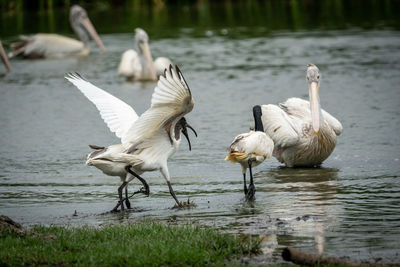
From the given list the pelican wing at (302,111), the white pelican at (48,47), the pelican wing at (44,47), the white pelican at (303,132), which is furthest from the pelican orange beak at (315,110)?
the pelican wing at (44,47)

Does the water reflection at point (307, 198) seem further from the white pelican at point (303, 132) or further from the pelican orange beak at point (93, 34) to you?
the pelican orange beak at point (93, 34)

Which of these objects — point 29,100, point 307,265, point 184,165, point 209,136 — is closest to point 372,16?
point 29,100

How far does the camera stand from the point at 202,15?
1187 inches

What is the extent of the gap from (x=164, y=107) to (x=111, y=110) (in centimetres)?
122

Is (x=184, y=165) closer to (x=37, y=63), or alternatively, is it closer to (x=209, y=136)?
(x=209, y=136)

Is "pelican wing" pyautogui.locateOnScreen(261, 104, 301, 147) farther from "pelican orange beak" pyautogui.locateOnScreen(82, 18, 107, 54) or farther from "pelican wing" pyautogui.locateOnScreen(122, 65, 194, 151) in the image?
"pelican orange beak" pyautogui.locateOnScreen(82, 18, 107, 54)

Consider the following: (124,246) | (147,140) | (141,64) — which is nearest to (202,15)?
(141,64)

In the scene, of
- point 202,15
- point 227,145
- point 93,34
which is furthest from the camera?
point 202,15

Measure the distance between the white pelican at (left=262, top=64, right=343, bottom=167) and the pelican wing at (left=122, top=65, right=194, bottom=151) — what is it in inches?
78.3

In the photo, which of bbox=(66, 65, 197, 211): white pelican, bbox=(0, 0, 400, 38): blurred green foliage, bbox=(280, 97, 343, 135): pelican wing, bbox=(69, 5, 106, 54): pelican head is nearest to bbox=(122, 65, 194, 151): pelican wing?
bbox=(66, 65, 197, 211): white pelican

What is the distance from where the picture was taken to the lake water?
687 cm

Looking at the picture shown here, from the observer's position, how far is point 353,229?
254 inches

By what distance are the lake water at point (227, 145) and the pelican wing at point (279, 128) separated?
0.39 m

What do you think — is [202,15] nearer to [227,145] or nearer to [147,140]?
[227,145]
